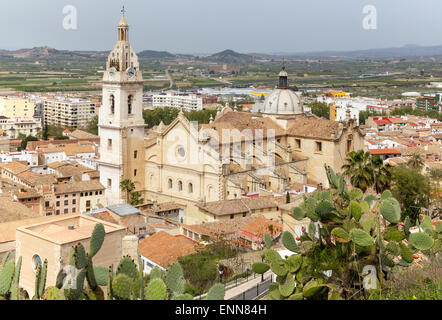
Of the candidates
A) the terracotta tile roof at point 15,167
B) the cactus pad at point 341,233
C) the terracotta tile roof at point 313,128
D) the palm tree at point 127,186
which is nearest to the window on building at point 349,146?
the terracotta tile roof at point 313,128

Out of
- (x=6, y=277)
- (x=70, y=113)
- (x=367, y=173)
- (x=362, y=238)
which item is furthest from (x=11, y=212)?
(x=70, y=113)

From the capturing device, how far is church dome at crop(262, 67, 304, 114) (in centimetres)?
4650

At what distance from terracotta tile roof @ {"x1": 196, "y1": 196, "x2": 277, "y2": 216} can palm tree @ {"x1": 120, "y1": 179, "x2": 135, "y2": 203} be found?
24.8 feet

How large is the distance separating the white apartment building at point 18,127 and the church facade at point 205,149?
59.2 meters

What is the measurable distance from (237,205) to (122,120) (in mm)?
11566

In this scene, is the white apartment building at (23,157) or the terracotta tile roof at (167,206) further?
the white apartment building at (23,157)

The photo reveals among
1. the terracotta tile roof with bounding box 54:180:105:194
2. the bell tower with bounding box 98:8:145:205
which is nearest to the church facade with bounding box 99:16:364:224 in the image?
the bell tower with bounding box 98:8:145:205

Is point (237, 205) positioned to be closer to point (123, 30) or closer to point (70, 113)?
point (123, 30)

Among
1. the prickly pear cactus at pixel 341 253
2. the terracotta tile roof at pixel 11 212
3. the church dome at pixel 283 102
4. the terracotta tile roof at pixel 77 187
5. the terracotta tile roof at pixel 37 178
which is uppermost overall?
the church dome at pixel 283 102

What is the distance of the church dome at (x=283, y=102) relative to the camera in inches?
1831

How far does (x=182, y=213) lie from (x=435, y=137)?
4780 cm

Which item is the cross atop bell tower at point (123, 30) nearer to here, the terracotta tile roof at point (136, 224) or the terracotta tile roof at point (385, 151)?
the terracotta tile roof at point (136, 224)
